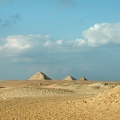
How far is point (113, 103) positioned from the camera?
1978cm

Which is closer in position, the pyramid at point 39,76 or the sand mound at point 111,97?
the sand mound at point 111,97

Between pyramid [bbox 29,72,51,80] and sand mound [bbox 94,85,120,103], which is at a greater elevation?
pyramid [bbox 29,72,51,80]

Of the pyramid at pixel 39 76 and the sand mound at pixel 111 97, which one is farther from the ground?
the pyramid at pixel 39 76

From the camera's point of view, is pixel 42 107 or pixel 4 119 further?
pixel 42 107

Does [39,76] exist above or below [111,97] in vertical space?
above

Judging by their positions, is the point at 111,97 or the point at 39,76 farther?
the point at 39,76

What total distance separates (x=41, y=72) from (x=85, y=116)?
50939 millimetres

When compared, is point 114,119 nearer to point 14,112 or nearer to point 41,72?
point 14,112

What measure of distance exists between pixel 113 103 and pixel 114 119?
3.56 metres

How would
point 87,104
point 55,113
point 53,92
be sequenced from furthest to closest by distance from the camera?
point 53,92 < point 87,104 < point 55,113

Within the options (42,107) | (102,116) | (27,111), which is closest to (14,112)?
(27,111)

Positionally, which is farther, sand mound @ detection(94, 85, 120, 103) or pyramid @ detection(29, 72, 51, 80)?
pyramid @ detection(29, 72, 51, 80)

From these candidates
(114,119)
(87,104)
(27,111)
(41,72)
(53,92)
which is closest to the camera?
(114,119)

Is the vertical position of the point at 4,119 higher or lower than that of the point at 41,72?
lower
